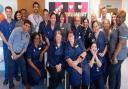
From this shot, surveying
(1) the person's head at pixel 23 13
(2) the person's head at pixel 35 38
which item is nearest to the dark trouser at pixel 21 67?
(2) the person's head at pixel 35 38

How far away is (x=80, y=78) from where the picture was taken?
3.52 meters

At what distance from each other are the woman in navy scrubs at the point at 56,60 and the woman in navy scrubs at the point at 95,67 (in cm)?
41

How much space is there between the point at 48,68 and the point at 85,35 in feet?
2.67

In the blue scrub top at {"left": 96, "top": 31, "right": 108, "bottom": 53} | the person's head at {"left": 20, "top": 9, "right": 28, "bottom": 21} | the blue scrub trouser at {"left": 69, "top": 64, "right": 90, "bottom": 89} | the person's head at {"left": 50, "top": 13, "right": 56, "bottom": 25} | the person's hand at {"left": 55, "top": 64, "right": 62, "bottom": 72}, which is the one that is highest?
the person's head at {"left": 20, "top": 9, "right": 28, "bottom": 21}

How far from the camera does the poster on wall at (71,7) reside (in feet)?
15.3

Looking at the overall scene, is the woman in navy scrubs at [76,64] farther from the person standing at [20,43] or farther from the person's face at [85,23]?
the person standing at [20,43]

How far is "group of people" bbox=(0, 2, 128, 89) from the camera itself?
353 cm

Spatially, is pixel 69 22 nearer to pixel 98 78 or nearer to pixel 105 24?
pixel 105 24

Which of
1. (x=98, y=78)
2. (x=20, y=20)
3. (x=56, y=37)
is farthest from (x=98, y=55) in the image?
(x=20, y=20)

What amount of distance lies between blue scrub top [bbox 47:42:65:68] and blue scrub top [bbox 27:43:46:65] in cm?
32

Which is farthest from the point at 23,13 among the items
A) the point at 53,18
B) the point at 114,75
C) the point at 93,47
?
the point at 114,75

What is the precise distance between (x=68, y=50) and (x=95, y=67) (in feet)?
1.64

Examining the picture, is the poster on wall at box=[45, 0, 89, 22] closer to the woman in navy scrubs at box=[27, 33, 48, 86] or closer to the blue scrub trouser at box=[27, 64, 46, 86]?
the woman in navy scrubs at box=[27, 33, 48, 86]

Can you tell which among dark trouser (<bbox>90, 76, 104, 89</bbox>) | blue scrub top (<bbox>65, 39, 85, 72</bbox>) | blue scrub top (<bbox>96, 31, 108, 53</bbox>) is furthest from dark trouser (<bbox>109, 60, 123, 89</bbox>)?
blue scrub top (<bbox>65, 39, 85, 72</bbox>)
